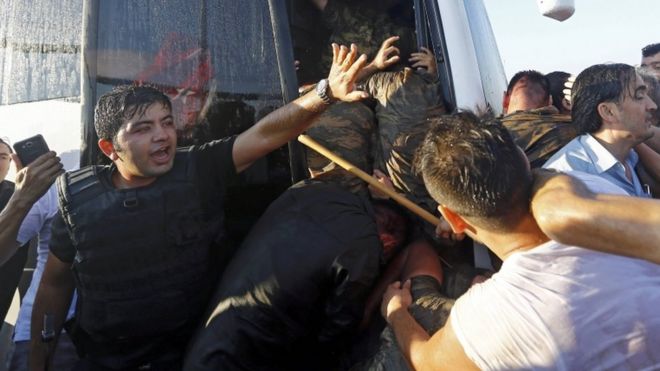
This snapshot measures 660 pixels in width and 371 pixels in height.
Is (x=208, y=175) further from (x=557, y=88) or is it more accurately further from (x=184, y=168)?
(x=557, y=88)

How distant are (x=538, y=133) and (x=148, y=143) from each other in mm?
1566

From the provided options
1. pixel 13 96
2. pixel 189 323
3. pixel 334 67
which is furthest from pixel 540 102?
pixel 13 96

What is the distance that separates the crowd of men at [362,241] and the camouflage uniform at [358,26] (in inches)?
18.1

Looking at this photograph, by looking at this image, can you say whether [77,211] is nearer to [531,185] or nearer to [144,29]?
[144,29]

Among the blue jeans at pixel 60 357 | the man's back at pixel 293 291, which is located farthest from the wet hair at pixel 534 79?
the blue jeans at pixel 60 357

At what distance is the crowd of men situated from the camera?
129 cm

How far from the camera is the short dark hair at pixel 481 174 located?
133 cm

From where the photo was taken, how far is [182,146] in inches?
83.1

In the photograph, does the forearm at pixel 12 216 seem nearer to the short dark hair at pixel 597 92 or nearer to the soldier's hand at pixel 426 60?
the soldier's hand at pixel 426 60

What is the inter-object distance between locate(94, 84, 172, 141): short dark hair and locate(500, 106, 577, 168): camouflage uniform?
4.72ft

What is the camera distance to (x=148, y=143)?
6.44ft

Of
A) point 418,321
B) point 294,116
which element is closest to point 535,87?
point 294,116

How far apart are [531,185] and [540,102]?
5.24 ft

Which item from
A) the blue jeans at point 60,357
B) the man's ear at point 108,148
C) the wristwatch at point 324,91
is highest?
the wristwatch at point 324,91
